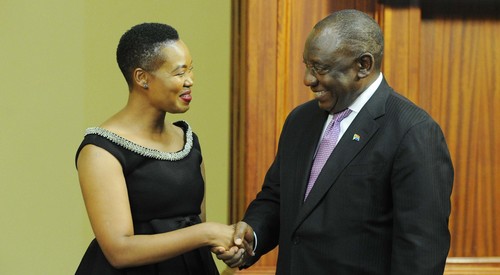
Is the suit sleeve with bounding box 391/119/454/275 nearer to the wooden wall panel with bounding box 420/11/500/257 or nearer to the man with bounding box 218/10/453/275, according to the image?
the man with bounding box 218/10/453/275

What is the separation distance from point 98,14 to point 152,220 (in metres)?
1.56

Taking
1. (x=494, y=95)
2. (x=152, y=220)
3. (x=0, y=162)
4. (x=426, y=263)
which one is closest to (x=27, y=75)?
(x=0, y=162)

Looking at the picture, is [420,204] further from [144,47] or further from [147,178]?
[144,47]

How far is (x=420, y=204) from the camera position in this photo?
244 cm

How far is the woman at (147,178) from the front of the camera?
8.52 ft

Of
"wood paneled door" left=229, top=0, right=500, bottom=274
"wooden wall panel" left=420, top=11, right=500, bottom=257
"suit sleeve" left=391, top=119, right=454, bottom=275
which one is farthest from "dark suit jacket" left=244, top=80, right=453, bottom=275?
"wooden wall panel" left=420, top=11, right=500, bottom=257

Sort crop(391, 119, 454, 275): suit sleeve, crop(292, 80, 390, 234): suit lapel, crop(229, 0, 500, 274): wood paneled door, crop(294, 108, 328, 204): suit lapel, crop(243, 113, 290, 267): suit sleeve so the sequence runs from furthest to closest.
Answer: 1. crop(229, 0, 500, 274): wood paneled door
2. crop(243, 113, 290, 267): suit sleeve
3. crop(294, 108, 328, 204): suit lapel
4. crop(292, 80, 390, 234): suit lapel
5. crop(391, 119, 454, 275): suit sleeve

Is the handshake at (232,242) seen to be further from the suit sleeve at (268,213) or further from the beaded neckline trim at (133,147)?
the beaded neckline trim at (133,147)

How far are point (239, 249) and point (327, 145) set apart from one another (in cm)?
40

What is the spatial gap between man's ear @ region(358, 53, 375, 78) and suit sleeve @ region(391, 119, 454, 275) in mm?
223

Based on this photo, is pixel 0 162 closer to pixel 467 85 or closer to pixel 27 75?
pixel 27 75

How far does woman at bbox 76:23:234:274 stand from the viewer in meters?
2.60

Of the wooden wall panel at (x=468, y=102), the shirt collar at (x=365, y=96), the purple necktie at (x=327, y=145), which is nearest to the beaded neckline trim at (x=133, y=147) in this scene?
the purple necktie at (x=327, y=145)

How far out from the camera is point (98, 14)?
4043 millimetres
